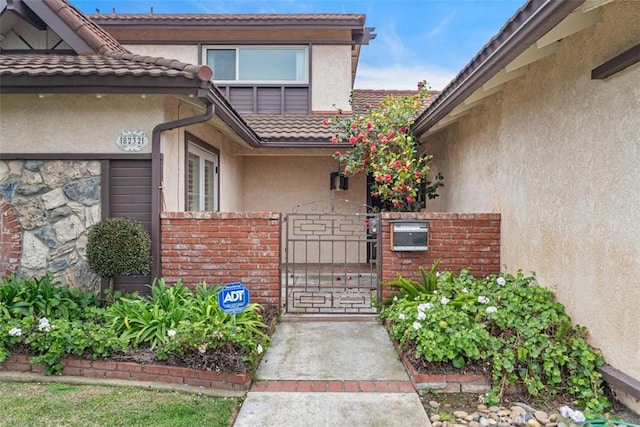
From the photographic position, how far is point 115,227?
5.57m

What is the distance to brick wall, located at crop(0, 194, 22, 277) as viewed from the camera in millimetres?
6102

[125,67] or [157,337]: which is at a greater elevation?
[125,67]

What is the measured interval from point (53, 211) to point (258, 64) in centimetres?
744

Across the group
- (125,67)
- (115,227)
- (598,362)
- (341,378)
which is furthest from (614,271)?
(125,67)

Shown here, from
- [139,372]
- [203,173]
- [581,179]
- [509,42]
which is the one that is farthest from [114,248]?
[581,179]

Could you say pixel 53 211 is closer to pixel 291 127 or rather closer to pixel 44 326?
pixel 44 326

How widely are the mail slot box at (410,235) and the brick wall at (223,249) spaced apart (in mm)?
1849

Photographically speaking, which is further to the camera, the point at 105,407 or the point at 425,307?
the point at 425,307

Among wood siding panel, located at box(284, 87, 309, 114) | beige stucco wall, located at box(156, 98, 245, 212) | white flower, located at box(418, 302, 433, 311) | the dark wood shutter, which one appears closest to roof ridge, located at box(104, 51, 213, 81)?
beige stucco wall, located at box(156, 98, 245, 212)

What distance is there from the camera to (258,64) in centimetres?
1182

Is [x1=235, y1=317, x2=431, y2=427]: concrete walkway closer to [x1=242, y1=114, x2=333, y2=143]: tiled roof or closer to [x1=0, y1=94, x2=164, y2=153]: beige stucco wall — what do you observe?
[x1=0, y1=94, x2=164, y2=153]: beige stucco wall

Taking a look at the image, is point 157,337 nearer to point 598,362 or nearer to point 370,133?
point 598,362

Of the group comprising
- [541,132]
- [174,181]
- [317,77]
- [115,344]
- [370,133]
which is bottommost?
[115,344]

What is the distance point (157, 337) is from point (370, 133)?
5.70 m
